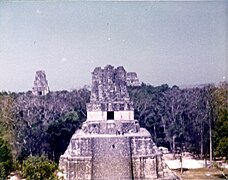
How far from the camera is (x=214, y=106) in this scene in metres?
12.2

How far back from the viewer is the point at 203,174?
10445mm

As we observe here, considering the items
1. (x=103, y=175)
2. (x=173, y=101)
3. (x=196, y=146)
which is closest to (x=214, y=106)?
(x=196, y=146)

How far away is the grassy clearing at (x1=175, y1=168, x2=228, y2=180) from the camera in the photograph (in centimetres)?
994

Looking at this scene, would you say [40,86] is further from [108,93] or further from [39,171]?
[39,171]

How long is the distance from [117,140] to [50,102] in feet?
23.2

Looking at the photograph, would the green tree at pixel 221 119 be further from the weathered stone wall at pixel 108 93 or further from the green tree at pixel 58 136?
the green tree at pixel 58 136

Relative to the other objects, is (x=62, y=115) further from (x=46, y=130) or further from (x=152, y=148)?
(x=152, y=148)

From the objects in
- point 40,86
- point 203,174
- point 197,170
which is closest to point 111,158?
point 203,174

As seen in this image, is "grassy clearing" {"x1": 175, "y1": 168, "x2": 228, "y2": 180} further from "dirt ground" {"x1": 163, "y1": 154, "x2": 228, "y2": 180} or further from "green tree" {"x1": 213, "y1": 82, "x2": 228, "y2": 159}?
"green tree" {"x1": 213, "y1": 82, "x2": 228, "y2": 159}

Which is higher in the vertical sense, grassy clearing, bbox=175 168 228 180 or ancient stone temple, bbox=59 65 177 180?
ancient stone temple, bbox=59 65 177 180

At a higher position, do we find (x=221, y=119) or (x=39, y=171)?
(x=221, y=119)

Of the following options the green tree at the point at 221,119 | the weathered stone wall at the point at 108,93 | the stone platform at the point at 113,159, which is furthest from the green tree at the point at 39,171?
the green tree at the point at 221,119

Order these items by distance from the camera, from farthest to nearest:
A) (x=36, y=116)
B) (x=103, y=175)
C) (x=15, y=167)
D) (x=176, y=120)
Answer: (x=176, y=120), (x=36, y=116), (x=15, y=167), (x=103, y=175)

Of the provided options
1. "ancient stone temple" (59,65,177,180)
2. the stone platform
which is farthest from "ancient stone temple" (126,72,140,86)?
the stone platform
